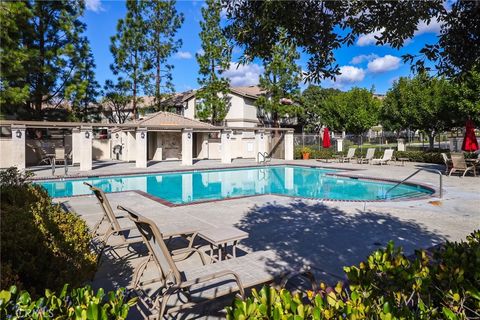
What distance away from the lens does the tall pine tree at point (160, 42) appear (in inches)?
1294

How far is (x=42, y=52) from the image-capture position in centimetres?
2483

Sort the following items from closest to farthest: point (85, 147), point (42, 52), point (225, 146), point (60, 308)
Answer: point (60, 308) → point (85, 147) → point (42, 52) → point (225, 146)

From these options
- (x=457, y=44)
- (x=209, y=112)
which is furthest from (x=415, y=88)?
(x=457, y=44)

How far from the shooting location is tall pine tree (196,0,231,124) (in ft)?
105

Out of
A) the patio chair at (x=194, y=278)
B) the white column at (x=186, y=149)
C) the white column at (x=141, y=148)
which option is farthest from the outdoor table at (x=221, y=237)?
the white column at (x=186, y=149)

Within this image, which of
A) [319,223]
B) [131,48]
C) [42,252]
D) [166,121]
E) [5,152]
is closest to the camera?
[42,252]

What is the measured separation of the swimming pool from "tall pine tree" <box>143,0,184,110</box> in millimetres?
15179

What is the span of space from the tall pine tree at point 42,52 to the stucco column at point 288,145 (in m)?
17.9

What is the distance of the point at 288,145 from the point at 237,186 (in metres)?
13.6

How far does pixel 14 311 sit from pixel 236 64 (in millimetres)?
2919

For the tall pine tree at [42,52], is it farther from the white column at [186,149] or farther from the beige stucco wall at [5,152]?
the white column at [186,149]

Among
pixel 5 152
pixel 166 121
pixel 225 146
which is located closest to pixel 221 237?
pixel 225 146

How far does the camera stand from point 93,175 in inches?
741

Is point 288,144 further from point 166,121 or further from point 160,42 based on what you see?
point 160,42
